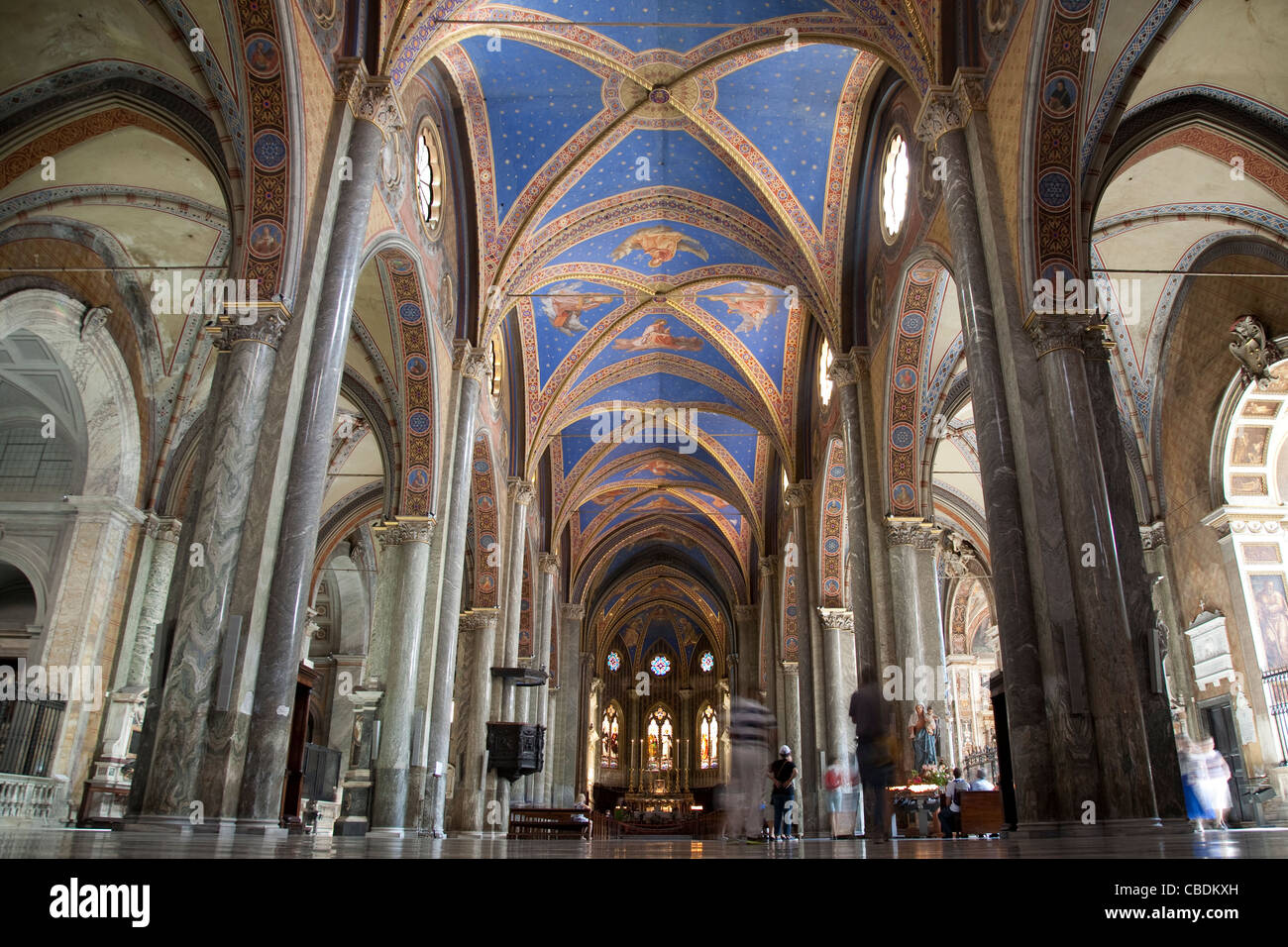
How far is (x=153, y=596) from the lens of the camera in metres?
14.3

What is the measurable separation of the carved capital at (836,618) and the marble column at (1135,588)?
10.1 metres

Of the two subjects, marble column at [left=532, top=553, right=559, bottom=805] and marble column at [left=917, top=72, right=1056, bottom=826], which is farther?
marble column at [left=532, top=553, right=559, bottom=805]

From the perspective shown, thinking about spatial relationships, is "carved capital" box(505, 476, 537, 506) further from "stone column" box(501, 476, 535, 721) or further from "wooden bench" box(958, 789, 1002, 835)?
"wooden bench" box(958, 789, 1002, 835)

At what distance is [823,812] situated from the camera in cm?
1541

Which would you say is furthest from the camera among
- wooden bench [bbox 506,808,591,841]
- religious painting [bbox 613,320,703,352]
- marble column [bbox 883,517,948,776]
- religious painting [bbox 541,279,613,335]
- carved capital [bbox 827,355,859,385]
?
religious painting [bbox 613,320,703,352]

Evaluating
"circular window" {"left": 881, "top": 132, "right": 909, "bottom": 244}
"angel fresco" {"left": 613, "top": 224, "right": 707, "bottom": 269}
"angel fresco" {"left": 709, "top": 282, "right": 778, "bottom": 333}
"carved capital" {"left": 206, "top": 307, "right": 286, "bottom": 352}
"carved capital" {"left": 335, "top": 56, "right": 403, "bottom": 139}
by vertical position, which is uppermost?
"angel fresco" {"left": 613, "top": 224, "right": 707, "bottom": 269}

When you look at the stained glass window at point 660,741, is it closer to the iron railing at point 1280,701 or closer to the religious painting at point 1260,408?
the iron railing at point 1280,701

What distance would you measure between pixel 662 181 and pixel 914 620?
911cm

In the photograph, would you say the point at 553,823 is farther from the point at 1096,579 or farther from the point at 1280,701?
the point at 1280,701

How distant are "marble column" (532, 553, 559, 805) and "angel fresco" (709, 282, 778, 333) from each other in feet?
28.6

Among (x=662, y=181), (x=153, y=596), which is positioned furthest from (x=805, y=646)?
(x=153, y=596)

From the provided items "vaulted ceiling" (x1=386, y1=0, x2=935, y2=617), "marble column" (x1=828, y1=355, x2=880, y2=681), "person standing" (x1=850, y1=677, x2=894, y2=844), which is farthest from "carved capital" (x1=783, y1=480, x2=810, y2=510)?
"person standing" (x1=850, y1=677, x2=894, y2=844)

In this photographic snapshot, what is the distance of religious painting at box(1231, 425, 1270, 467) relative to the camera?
13984 mm

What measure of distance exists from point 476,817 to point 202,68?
1176 centimetres
